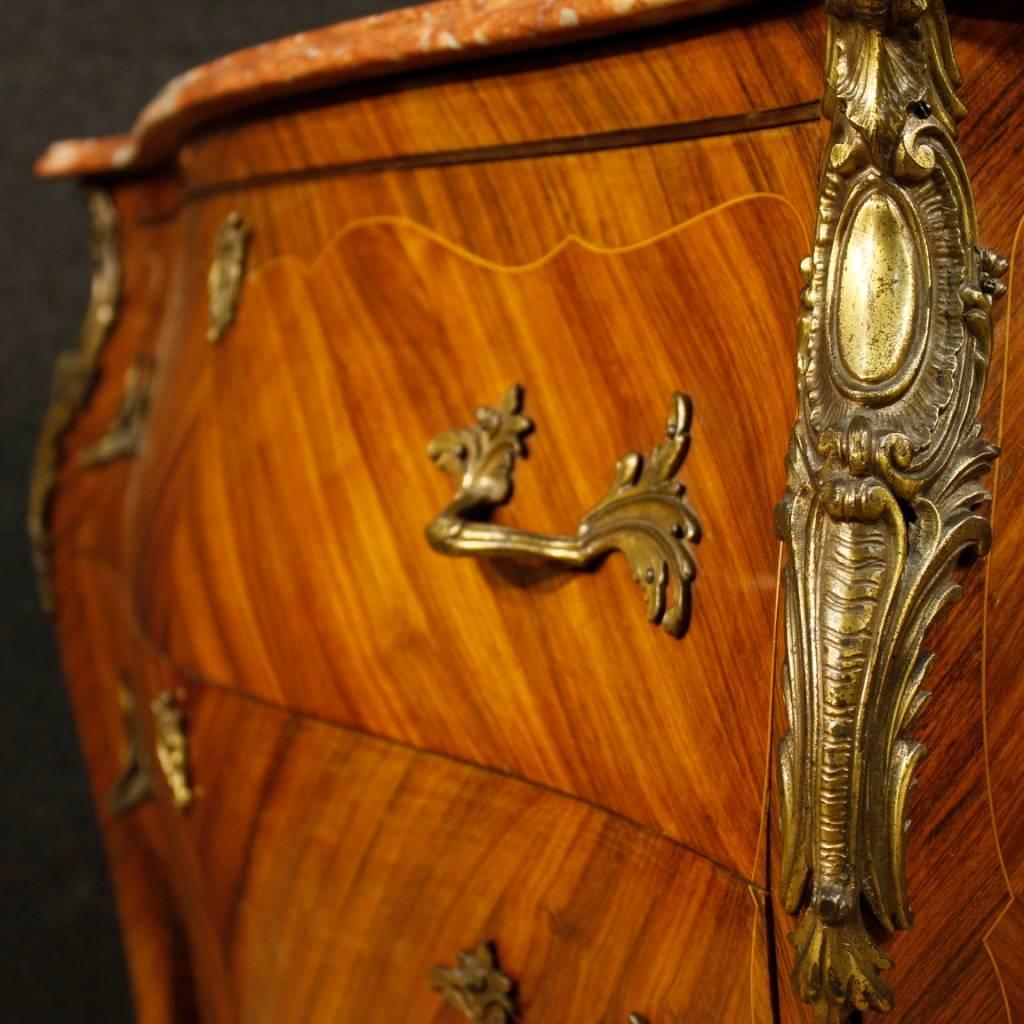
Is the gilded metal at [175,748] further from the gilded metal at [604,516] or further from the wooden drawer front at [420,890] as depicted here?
the gilded metal at [604,516]

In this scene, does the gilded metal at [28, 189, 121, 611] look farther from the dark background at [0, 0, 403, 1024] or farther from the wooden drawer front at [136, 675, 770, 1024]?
the dark background at [0, 0, 403, 1024]

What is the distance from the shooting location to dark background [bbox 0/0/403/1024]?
1.60 m

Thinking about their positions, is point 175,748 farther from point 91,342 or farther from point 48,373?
point 48,373

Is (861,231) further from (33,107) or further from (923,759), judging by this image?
(33,107)

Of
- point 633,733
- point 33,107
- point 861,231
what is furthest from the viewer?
point 33,107

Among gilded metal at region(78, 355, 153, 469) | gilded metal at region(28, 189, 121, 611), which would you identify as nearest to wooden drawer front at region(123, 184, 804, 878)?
gilded metal at region(78, 355, 153, 469)

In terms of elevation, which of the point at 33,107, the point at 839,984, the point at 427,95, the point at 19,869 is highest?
the point at 33,107

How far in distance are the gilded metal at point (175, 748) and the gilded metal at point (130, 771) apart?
0.63ft

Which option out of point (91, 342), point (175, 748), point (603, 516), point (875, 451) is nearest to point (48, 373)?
point (91, 342)

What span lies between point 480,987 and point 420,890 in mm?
57

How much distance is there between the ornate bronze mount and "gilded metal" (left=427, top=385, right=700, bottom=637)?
0.56 feet

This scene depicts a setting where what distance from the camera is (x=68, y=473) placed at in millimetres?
1106

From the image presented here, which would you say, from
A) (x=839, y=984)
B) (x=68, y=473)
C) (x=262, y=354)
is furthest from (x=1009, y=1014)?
(x=68, y=473)

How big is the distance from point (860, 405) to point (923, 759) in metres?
0.10
